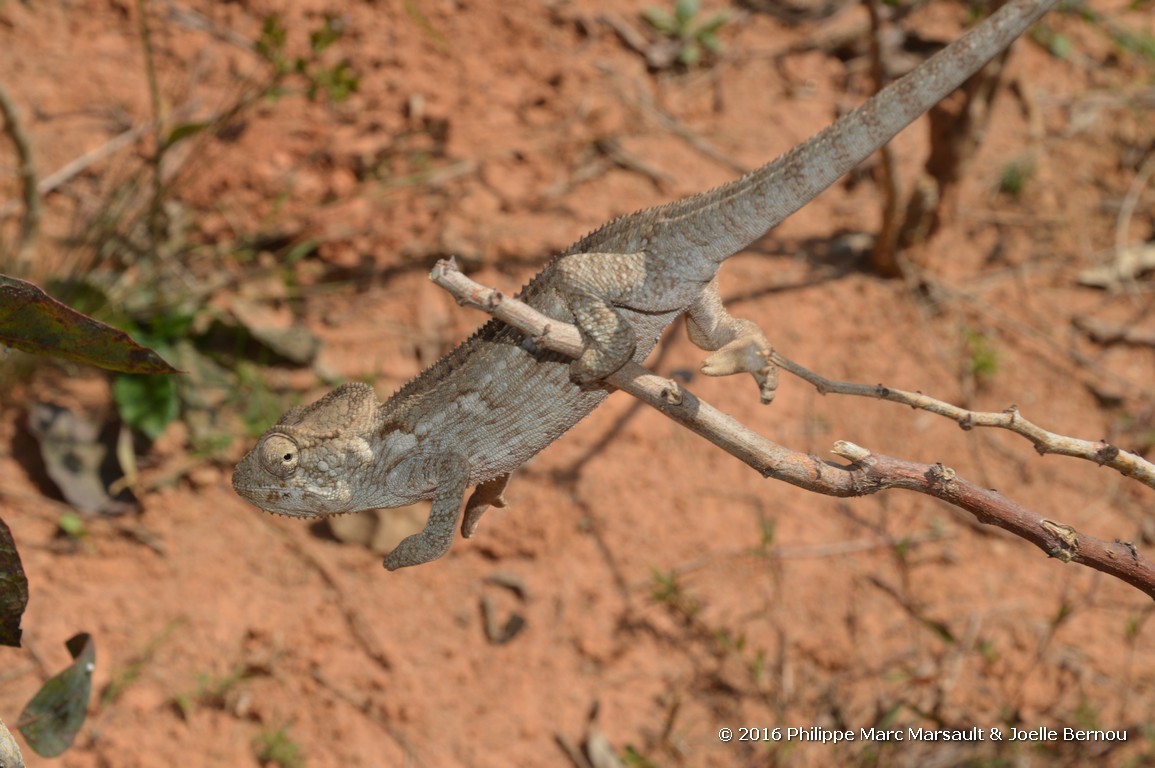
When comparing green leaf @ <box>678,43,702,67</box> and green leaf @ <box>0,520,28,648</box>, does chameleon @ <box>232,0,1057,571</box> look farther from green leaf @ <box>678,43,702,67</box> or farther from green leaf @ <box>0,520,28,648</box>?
green leaf @ <box>678,43,702,67</box>

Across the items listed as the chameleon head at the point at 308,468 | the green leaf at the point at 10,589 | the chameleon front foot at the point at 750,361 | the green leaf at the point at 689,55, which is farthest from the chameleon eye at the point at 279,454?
the green leaf at the point at 689,55

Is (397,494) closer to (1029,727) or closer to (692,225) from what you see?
(692,225)

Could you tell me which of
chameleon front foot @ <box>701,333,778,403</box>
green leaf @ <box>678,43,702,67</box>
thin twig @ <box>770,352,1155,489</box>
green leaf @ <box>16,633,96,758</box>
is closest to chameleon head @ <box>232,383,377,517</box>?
green leaf @ <box>16,633,96,758</box>

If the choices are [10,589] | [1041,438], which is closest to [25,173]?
[10,589]

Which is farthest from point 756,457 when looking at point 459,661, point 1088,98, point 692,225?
point 1088,98

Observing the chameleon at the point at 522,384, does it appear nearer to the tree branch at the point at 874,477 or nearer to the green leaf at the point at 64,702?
the tree branch at the point at 874,477
